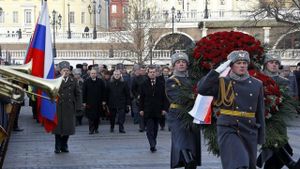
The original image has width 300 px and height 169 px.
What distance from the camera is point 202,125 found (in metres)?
10.5

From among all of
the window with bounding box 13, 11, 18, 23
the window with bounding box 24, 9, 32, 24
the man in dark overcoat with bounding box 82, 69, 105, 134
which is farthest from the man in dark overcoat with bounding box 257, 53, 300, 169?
the window with bounding box 13, 11, 18, 23

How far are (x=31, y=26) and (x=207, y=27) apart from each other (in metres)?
40.6

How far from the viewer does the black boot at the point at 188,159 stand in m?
11.0

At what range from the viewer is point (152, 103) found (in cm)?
1538

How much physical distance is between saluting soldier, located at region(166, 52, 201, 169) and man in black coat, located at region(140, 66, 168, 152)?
3.41m

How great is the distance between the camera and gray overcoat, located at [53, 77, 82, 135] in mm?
15055

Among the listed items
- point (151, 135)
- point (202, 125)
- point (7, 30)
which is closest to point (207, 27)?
point (7, 30)

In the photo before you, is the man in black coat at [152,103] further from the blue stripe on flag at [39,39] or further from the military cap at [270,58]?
the blue stripe on flag at [39,39]

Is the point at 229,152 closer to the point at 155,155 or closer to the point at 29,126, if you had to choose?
the point at 155,155

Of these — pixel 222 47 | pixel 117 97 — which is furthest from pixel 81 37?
pixel 222 47

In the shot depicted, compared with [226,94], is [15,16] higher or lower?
higher

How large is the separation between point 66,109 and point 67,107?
0.04 meters

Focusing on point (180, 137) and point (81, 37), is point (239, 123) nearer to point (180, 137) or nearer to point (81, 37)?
point (180, 137)

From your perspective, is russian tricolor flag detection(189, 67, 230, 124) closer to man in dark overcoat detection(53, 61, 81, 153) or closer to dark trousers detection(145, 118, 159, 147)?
dark trousers detection(145, 118, 159, 147)
